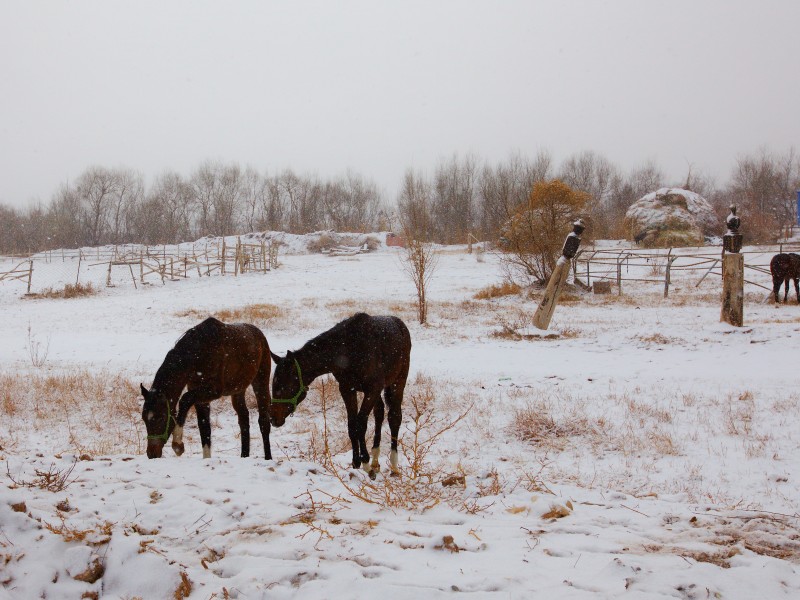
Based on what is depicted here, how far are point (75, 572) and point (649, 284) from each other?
2592 cm

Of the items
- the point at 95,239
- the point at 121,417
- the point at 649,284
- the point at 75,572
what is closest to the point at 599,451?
the point at 75,572

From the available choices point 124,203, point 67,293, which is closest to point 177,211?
point 124,203

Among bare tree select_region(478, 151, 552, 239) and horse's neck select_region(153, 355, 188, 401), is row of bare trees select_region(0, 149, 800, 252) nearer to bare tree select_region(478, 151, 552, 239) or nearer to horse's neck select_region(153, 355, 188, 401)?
bare tree select_region(478, 151, 552, 239)

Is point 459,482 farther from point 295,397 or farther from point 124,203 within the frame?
point 124,203

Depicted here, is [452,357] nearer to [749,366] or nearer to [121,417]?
[749,366]

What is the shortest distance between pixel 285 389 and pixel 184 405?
0.97 m

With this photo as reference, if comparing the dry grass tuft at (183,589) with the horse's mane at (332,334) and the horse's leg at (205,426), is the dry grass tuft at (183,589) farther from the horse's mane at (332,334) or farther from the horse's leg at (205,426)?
the horse's leg at (205,426)

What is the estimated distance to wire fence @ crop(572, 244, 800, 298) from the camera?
71.2 ft

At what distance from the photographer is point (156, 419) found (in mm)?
4676

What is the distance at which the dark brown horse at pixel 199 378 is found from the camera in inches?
184

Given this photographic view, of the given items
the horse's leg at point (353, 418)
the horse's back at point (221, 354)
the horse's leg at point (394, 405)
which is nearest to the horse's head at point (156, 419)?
the horse's back at point (221, 354)

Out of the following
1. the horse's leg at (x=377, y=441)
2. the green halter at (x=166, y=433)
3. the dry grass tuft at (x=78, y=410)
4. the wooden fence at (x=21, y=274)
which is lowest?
the dry grass tuft at (x=78, y=410)

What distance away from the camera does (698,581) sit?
2.42m

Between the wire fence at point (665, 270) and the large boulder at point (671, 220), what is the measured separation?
374 cm
